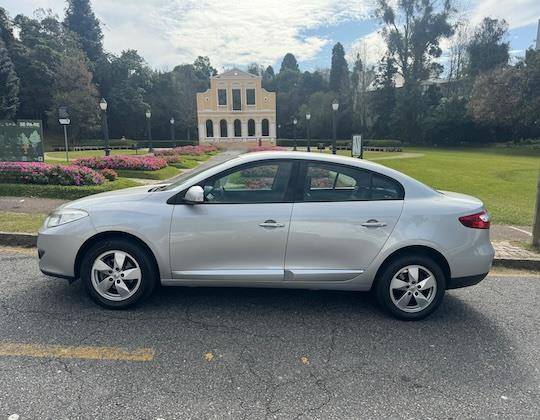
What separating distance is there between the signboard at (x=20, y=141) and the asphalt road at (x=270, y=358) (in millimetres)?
9957

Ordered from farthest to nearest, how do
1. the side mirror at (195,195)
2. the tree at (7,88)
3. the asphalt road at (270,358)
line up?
the tree at (7,88) → the side mirror at (195,195) → the asphalt road at (270,358)

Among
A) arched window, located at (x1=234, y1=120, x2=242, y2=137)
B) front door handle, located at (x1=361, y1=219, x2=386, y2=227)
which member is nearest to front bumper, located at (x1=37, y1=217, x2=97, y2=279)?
front door handle, located at (x1=361, y1=219, x2=386, y2=227)

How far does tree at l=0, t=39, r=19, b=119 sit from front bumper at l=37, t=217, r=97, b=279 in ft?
188

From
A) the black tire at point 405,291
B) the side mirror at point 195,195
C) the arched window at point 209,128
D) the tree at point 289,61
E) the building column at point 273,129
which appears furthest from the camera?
the tree at point 289,61

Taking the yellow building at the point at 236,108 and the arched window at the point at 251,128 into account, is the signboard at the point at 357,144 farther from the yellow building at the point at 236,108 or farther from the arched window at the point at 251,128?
the arched window at the point at 251,128

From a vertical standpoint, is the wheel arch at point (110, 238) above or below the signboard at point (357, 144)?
below

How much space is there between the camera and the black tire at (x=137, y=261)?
3.70m

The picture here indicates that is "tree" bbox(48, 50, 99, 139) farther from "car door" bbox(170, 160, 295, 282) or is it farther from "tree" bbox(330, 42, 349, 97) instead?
"car door" bbox(170, 160, 295, 282)

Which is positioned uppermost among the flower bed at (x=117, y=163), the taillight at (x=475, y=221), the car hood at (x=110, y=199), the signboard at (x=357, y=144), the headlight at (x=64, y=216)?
the signboard at (x=357, y=144)

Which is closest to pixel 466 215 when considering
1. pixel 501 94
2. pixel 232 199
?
pixel 232 199

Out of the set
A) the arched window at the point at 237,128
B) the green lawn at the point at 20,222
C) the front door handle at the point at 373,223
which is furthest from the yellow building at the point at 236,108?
the front door handle at the point at 373,223

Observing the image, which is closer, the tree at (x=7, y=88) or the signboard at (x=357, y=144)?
the signboard at (x=357, y=144)

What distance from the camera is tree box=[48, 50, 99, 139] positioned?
52906 mm

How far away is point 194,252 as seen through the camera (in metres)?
3.68
